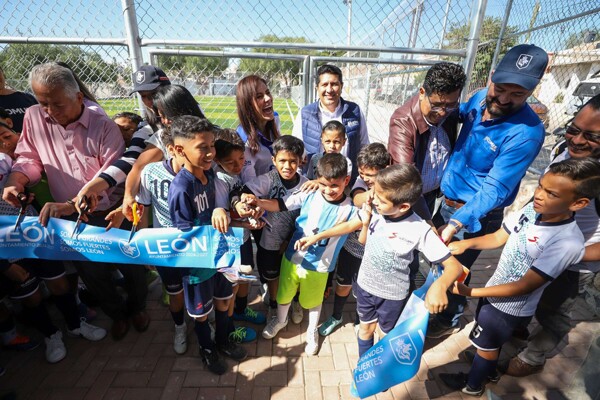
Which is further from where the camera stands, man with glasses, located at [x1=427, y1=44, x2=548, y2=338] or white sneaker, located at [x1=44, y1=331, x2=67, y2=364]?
white sneaker, located at [x1=44, y1=331, x2=67, y2=364]

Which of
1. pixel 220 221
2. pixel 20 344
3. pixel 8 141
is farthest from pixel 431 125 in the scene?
pixel 20 344

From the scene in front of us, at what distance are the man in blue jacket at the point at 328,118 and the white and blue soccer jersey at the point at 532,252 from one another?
4.29 feet

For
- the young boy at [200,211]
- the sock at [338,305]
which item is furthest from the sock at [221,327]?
the sock at [338,305]

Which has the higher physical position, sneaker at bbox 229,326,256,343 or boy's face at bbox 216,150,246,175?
boy's face at bbox 216,150,246,175

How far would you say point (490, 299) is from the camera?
6.25 ft

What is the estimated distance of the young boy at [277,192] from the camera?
2.18 metres

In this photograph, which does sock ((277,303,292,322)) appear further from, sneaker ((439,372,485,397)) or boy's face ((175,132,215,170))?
boy's face ((175,132,215,170))

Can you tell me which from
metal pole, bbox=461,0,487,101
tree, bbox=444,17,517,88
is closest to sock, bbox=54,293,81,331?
metal pole, bbox=461,0,487,101

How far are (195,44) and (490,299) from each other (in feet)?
10.2

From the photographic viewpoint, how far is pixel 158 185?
6.53 ft

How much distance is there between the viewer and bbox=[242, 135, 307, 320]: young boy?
2176 millimetres

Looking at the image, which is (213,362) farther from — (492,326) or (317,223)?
(492,326)

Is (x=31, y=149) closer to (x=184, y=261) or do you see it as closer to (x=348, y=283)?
(x=184, y=261)

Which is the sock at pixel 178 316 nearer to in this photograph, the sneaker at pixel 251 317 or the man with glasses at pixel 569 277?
the sneaker at pixel 251 317
